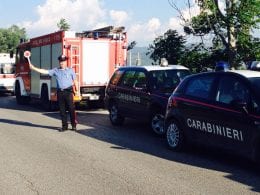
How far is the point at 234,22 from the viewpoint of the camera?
1833cm

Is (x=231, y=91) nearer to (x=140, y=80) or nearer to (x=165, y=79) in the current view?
(x=165, y=79)

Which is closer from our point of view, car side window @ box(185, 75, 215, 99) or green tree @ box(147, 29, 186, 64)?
car side window @ box(185, 75, 215, 99)

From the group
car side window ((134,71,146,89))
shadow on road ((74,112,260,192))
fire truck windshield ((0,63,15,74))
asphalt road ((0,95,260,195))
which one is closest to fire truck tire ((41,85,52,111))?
shadow on road ((74,112,260,192))

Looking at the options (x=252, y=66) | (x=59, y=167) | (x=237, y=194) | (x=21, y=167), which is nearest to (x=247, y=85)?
(x=252, y=66)

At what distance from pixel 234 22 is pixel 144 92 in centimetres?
817

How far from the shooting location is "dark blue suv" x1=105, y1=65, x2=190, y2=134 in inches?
437

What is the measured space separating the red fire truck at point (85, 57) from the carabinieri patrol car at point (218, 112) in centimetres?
801

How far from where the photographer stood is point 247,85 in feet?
24.5

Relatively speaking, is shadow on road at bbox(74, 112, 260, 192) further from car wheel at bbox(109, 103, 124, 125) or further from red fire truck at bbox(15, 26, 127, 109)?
red fire truck at bbox(15, 26, 127, 109)

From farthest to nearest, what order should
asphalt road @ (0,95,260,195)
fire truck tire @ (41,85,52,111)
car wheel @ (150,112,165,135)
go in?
fire truck tire @ (41,85,52,111) < car wheel @ (150,112,165,135) < asphalt road @ (0,95,260,195)

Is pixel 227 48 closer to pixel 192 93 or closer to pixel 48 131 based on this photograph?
pixel 48 131

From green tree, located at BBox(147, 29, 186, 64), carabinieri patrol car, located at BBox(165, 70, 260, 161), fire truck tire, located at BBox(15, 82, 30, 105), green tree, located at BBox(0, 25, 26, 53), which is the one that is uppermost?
green tree, located at BBox(0, 25, 26, 53)

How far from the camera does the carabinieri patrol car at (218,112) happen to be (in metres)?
7.23

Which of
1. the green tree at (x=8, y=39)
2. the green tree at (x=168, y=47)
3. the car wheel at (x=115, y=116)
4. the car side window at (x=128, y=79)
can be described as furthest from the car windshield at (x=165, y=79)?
the green tree at (x=8, y=39)
